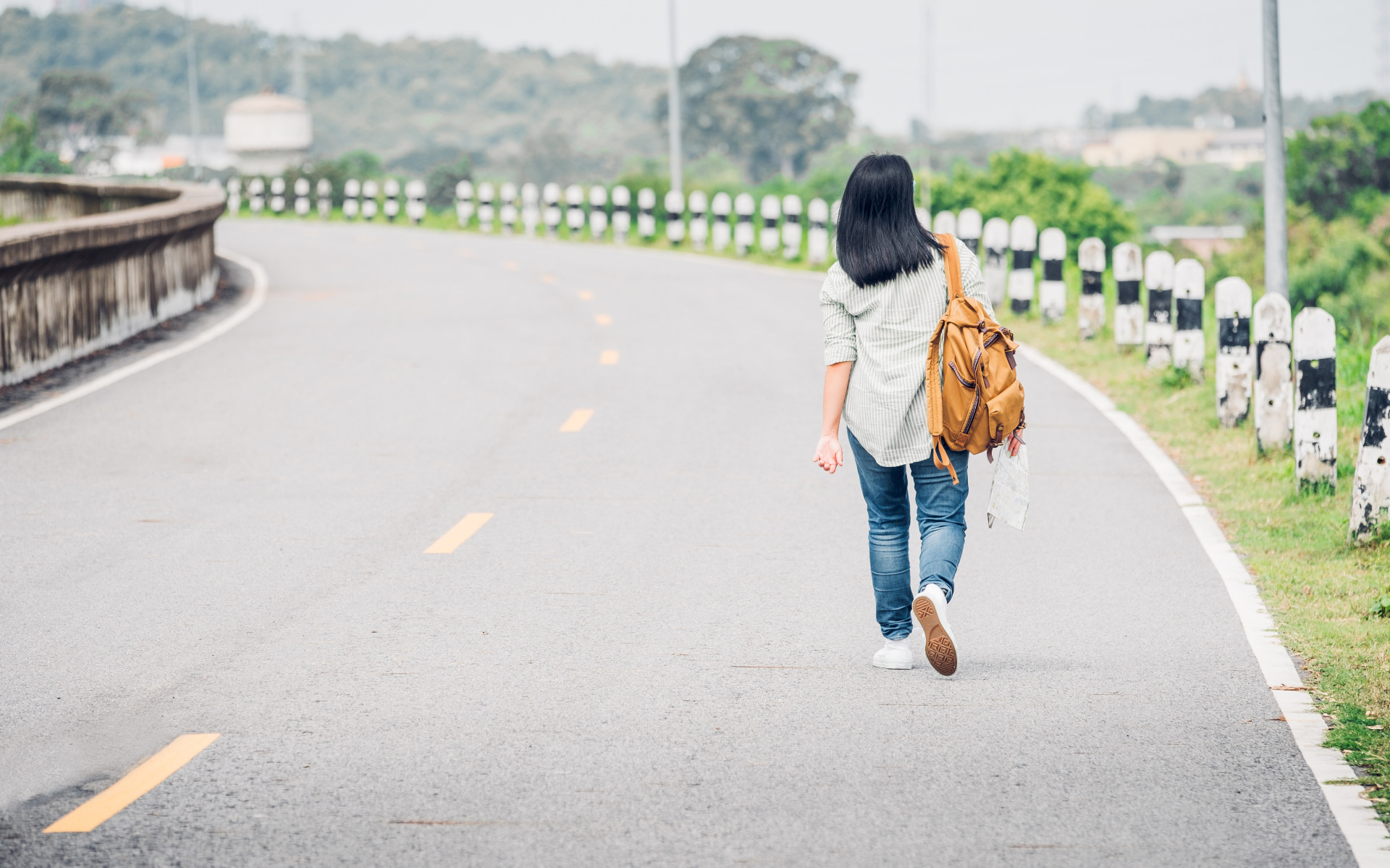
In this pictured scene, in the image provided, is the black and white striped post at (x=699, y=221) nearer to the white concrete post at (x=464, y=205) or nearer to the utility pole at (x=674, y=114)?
the utility pole at (x=674, y=114)

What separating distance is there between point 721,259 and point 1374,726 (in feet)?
78.8

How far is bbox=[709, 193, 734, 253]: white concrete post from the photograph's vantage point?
30922mm

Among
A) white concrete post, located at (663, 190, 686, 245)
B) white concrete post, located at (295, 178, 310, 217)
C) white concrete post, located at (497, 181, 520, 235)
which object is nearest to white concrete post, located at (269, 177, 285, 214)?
white concrete post, located at (295, 178, 310, 217)

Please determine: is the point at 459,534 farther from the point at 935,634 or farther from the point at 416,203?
the point at 416,203

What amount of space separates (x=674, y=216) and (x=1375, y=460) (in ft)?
85.6

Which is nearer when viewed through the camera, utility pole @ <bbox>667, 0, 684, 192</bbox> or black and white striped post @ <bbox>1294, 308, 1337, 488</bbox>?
black and white striped post @ <bbox>1294, 308, 1337, 488</bbox>

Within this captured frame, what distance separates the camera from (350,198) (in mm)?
46250

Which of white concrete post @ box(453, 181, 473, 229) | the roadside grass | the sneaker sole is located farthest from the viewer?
white concrete post @ box(453, 181, 473, 229)

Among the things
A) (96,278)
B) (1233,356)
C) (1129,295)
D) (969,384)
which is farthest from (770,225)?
(969,384)

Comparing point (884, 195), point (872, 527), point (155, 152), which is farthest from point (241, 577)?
point (155, 152)

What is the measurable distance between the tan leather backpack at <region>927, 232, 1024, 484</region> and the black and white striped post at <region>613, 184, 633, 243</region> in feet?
98.5

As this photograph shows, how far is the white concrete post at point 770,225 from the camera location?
29.9 m

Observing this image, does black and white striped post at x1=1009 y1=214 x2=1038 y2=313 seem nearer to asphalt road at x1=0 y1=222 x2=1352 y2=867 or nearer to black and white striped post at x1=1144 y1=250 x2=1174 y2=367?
black and white striped post at x1=1144 y1=250 x2=1174 y2=367

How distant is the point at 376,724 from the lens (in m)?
5.70
